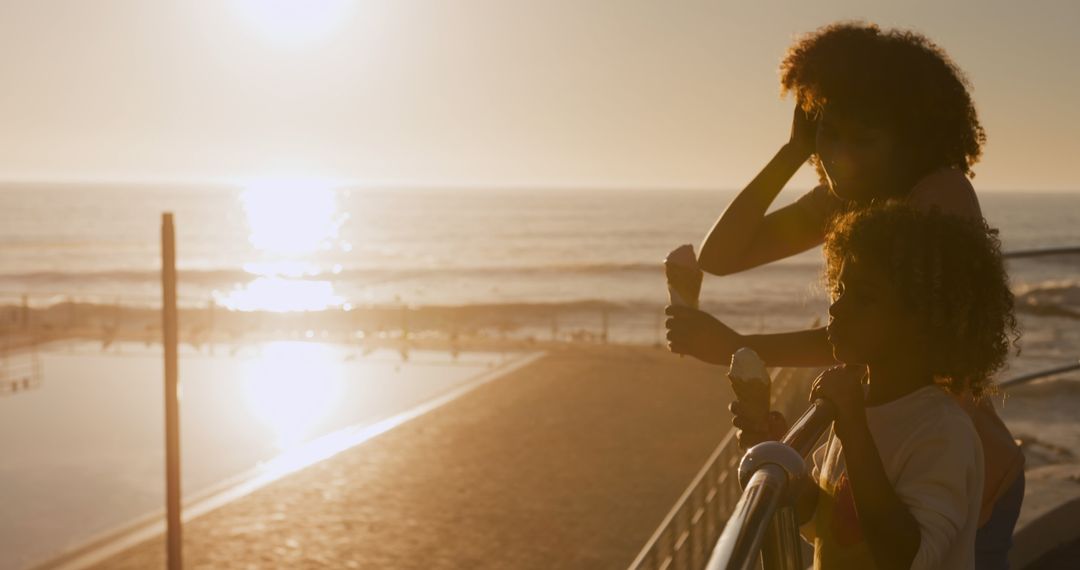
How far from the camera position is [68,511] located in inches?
427

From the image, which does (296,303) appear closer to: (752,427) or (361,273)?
(361,273)

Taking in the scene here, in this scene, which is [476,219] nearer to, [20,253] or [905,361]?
[20,253]

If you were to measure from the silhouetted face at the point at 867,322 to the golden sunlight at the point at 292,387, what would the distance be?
12.8m

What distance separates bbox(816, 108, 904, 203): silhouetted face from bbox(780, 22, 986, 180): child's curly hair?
2 centimetres

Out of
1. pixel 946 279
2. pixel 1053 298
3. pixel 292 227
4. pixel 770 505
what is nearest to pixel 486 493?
pixel 946 279

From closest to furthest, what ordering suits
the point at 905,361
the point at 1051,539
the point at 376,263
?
the point at 905,361, the point at 1051,539, the point at 376,263

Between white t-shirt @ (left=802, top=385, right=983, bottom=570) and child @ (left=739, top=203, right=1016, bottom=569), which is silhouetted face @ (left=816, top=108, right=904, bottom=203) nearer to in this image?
child @ (left=739, top=203, right=1016, bottom=569)

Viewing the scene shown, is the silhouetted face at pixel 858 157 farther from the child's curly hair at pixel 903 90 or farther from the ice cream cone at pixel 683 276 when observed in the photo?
the ice cream cone at pixel 683 276

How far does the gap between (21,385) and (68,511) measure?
890cm

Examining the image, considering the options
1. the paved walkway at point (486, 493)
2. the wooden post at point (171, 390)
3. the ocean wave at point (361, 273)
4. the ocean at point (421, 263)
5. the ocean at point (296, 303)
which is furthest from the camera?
the ocean wave at point (361, 273)

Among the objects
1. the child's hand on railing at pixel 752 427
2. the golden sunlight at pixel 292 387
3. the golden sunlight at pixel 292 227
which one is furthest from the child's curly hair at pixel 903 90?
the golden sunlight at pixel 292 227

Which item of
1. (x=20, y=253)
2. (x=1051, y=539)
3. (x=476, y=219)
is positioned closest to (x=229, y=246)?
(x=20, y=253)

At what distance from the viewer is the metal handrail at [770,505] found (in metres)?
1.21

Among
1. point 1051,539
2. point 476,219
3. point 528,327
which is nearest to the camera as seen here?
point 1051,539
